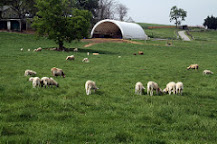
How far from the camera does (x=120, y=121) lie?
287 inches

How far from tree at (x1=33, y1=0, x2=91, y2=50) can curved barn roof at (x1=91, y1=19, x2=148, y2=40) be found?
26202mm

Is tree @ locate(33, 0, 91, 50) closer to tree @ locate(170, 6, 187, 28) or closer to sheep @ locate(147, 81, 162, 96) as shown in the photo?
sheep @ locate(147, 81, 162, 96)

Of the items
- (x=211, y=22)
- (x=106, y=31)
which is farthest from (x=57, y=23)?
(x=211, y=22)

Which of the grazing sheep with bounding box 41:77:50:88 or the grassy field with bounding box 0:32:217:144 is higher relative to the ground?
the grazing sheep with bounding box 41:77:50:88

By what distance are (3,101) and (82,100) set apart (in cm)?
311

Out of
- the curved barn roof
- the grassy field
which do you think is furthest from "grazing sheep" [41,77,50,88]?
the curved barn roof

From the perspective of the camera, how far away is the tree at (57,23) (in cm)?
3538

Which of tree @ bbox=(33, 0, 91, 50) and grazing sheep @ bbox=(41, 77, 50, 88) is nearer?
grazing sheep @ bbox=(41, 77, 50, 88)

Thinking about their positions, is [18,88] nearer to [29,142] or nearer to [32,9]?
[29,142]

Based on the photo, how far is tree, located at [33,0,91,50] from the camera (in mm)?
35375

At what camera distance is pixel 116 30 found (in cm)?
7781

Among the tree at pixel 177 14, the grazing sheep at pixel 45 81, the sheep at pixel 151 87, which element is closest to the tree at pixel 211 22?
the tree at pixel 177 14

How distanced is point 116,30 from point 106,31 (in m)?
5.03

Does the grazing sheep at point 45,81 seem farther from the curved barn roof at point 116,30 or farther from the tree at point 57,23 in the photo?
the curved barn roof at point 116,30
